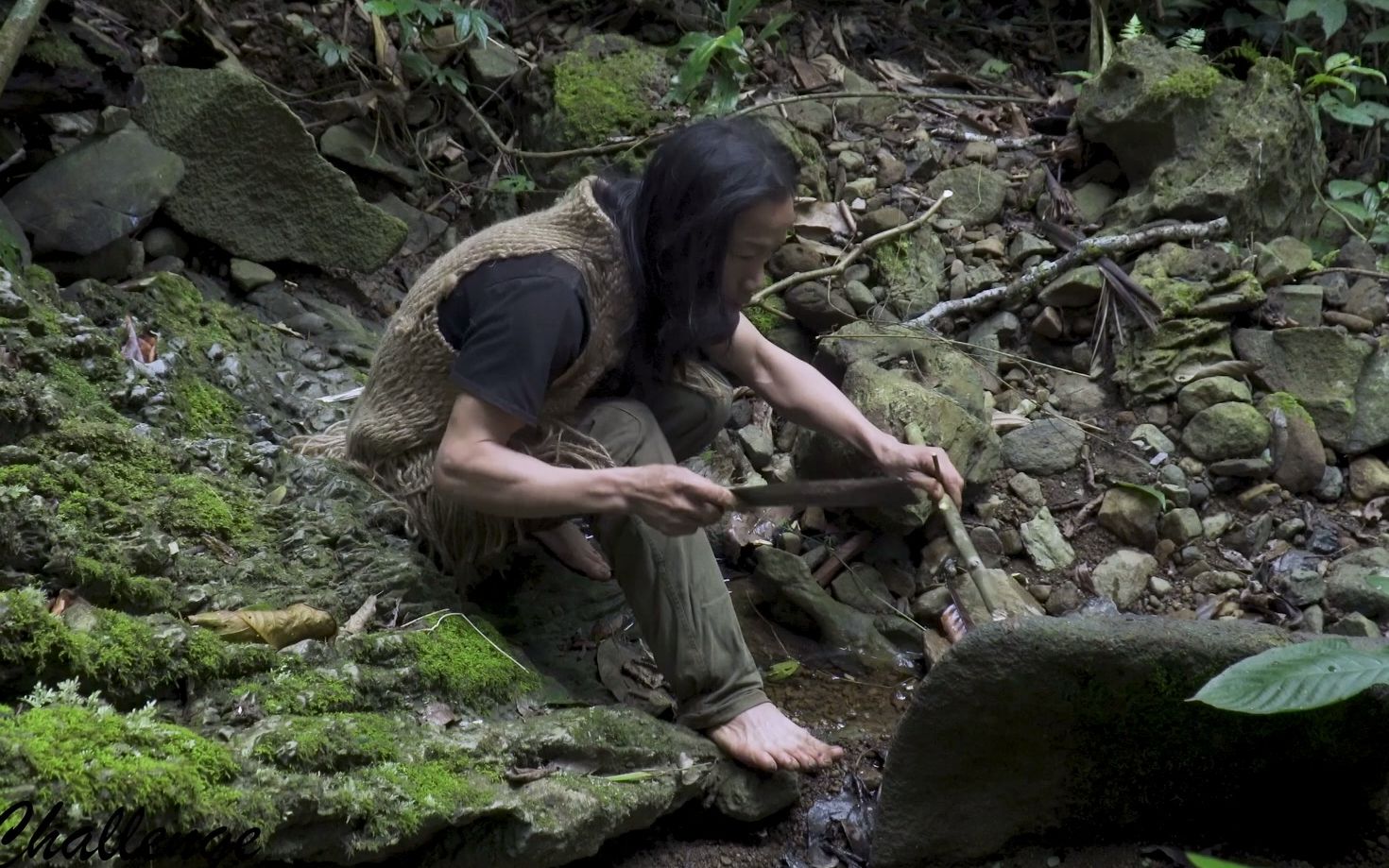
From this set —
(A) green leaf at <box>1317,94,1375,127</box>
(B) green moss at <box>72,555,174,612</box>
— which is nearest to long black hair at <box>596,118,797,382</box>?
(B) green moss at <box>72,555,174,612</box>

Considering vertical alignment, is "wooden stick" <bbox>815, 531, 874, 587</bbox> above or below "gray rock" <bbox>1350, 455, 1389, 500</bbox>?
below

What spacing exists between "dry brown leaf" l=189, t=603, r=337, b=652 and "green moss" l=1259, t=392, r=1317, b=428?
9.33ft

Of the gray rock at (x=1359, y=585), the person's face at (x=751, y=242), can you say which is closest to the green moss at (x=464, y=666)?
the person's face at (x=751, y=242)

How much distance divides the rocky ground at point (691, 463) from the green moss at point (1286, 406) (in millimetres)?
38

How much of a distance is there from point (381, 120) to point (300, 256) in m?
0.80

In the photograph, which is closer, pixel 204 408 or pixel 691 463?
pixel 204 408

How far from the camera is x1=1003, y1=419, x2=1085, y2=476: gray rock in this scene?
366cm

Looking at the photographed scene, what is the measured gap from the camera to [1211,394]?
145 inches

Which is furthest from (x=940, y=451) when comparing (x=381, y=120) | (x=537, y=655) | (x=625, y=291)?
(x=381, y=120)

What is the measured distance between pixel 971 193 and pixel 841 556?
5.90 feet

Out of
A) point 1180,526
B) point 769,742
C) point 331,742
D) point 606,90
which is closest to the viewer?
point 331,742

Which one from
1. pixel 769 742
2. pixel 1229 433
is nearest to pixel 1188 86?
pixel 1229 433

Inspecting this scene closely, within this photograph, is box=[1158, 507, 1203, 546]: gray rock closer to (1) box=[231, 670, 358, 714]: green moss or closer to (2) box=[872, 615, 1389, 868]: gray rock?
(2) box=[872, 615, 1389, 868]: gray rock

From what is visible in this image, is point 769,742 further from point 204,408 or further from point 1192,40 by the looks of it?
point 1192,40
